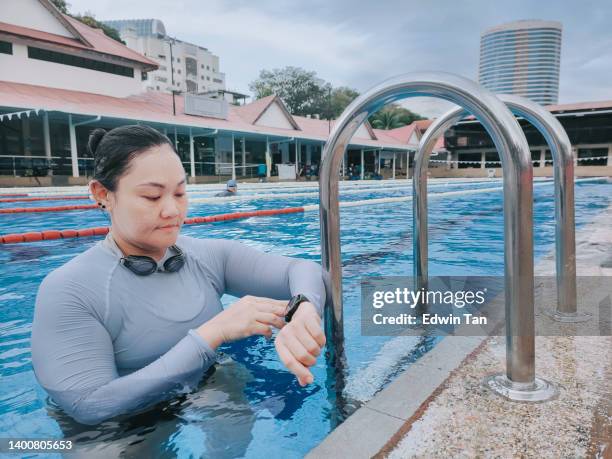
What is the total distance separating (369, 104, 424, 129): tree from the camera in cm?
5072

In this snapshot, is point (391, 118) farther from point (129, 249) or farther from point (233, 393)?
point (129, 249)

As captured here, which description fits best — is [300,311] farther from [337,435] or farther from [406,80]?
[406,80]

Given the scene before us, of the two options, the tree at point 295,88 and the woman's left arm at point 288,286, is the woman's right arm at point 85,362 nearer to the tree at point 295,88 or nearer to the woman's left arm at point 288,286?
the woman's left arm at point 288,286

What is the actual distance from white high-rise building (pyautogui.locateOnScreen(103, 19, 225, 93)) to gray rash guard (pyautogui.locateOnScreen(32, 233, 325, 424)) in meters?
81.7

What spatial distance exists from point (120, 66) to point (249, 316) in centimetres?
2332

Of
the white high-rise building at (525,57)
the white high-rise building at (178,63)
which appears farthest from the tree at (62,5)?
the white high-rise building at (525,57)

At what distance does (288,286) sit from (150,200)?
63cm

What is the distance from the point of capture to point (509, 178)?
51.6 inches

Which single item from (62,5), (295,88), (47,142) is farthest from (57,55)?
(295,88)

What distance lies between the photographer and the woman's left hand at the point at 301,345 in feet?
3.67

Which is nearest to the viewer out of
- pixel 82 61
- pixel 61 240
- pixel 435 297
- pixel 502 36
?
pixel 435 297

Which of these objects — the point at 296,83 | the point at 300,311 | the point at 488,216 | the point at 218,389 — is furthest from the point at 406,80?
the point at 296,83

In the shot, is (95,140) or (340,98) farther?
(340,98)

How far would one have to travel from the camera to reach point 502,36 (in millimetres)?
142000
